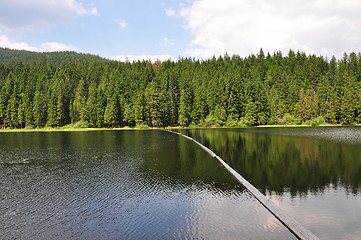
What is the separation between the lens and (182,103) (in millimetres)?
108750

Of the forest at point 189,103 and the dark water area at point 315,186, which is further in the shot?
the forest at point 189,103

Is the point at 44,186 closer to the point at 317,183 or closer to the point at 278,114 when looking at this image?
the point at 317,183

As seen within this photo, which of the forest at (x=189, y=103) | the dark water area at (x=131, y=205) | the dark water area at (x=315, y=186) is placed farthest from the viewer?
the forest at (x=189, y=103)

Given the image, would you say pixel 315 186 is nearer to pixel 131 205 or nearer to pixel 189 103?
pixel 131 205

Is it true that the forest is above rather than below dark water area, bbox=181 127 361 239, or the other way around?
above

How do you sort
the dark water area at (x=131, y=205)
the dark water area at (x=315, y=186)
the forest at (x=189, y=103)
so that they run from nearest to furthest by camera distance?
the dark water area at (x=131, y=205), the dark water area at (x=315, y=186), the forest at (x=189, y=103)

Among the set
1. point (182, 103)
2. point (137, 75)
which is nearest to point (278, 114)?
point (182, 103)

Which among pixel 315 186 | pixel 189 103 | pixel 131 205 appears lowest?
pixel 315 186

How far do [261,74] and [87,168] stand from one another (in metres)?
138

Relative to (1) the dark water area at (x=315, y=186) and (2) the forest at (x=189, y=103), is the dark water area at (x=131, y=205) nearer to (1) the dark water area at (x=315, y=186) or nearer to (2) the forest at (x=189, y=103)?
(1) the dark water area at (x=315, y=186)

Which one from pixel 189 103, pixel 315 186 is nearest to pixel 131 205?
pixel 315 186

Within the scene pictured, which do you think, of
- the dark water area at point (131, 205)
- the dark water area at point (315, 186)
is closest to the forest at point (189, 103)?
the dark water area at point (315, 186)

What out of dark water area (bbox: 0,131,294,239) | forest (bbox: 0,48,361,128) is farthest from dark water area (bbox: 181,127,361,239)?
forest (bbox: 0,48,361,128)

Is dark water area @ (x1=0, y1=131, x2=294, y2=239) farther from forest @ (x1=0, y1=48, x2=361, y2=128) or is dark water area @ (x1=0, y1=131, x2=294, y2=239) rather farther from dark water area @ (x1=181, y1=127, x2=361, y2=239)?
forest @ (x1=0, y1=48, x2=361, y2=128)
